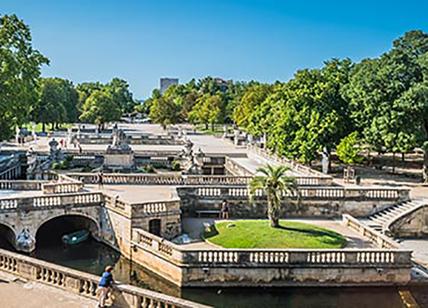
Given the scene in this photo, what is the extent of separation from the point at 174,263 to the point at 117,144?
27.8 meters

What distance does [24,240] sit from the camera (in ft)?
86.2

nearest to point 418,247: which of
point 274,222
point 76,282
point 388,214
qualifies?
point 388,214

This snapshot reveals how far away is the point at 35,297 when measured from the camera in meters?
14.8

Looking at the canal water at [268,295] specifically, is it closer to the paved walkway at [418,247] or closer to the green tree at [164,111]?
the paved walkway at [418,247]

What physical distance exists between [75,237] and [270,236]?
10374mm

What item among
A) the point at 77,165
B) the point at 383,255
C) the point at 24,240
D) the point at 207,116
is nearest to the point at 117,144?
the point at 77,165

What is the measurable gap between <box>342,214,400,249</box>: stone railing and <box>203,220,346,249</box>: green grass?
1.39 meters

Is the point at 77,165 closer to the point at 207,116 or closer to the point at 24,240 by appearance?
the point at 24,240

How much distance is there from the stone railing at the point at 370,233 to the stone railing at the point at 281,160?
8094 mm

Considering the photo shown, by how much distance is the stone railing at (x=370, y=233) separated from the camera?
2394 centimetres

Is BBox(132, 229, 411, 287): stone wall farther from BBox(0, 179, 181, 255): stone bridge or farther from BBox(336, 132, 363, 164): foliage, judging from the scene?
BBox(336, 132, 363, 164): foliage

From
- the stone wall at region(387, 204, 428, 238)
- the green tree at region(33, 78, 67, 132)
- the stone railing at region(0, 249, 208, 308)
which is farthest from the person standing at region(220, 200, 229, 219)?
the green tree at region(33, 78, 67, 132)

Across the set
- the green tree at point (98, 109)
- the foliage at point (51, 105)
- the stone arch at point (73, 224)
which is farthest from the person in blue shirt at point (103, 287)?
the green tree at point (98, 109)

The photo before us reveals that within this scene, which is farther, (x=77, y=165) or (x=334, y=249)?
(x=77, y=165)
